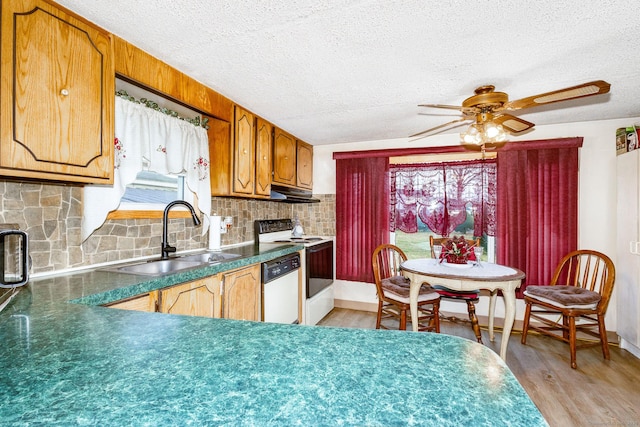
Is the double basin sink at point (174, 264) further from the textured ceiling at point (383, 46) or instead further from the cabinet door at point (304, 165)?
the cabinet door at point (304, 165)

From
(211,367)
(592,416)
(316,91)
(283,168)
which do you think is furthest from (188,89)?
(592,416)

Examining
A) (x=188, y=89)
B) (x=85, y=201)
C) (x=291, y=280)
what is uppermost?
(x=188, y=89)

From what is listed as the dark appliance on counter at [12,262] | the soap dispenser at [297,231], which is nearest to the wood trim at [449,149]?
the soap dispenser at [297,231]

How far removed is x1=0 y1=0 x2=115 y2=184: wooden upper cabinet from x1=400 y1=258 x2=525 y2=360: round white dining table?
2273 mm

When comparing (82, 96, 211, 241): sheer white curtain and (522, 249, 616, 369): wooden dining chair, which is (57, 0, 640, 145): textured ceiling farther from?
(522, 249, 616, 369): wooden dining chair

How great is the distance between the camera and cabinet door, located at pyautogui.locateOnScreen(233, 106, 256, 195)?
270 centimetres

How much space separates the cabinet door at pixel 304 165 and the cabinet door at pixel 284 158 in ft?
0.45

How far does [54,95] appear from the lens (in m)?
1.37

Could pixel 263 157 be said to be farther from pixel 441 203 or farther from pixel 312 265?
pixel 441 203

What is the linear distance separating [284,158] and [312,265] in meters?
1.25

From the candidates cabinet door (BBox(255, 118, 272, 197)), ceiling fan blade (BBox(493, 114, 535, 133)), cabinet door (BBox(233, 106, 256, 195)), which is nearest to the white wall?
ceiling fan blade (BBox(493, 114, 535, 133))

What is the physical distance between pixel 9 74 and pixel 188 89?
3.42 feet

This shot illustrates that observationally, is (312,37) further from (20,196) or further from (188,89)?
(20,196)

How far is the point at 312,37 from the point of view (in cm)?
170
